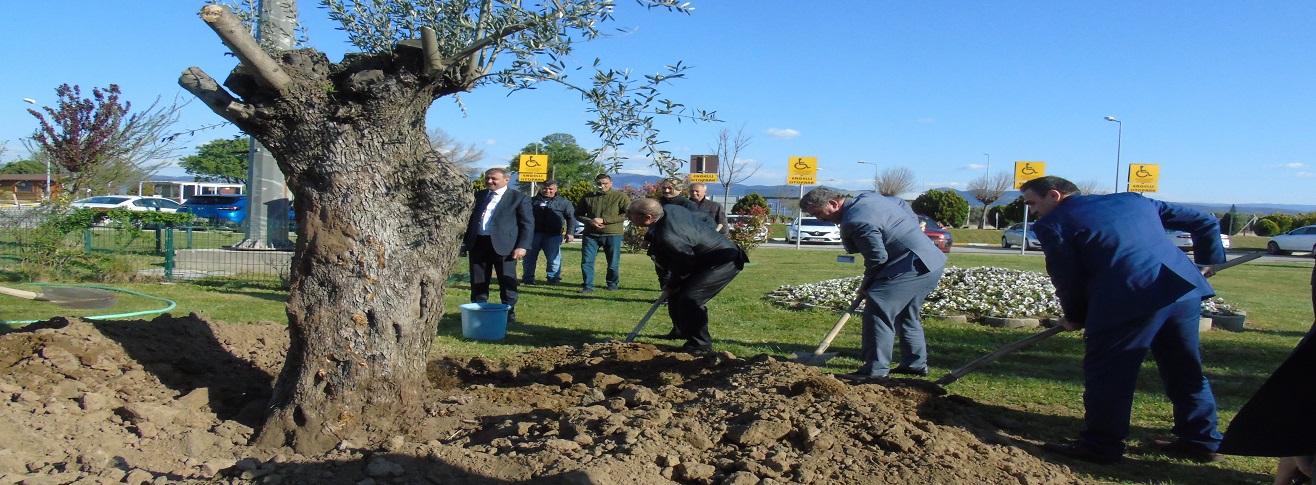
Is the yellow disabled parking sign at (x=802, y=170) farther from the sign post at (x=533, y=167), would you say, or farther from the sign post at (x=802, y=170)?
the sign post at (x=533, y=167)

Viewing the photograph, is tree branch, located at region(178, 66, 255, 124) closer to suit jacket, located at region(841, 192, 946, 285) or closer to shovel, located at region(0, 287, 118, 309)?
suit jacket, located at region(841, 192, 946, 285)

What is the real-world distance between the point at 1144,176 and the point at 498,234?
23.6m

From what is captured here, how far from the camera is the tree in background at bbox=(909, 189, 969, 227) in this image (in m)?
48.2

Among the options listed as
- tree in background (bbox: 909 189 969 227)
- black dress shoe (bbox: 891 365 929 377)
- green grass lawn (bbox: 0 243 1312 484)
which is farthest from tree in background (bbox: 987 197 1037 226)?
black dress shoe (bbox: 891 365 929 377)

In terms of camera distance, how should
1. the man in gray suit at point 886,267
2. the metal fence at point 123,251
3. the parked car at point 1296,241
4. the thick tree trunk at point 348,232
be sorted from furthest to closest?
the parked car at point 1296,241, the metal fence at point 123,251, the man in gray suit at point 886,267, the thick tree trunk at point 348,232

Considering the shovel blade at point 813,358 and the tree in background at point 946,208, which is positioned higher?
the tree in background at point 946,208

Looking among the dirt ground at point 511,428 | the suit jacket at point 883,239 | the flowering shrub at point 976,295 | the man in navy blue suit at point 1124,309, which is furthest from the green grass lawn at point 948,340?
the suit jacket at point 883,239

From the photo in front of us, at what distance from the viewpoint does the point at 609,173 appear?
13.4 ft

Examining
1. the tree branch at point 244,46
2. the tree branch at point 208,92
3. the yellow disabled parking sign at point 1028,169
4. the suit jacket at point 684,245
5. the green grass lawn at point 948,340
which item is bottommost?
the green grass lawn at point 948,340

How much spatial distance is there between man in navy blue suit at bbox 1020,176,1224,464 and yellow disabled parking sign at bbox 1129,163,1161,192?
935 inches

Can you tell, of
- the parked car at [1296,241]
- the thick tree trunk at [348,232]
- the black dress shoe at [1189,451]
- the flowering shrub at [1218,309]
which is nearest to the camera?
the thick tree trunk at [348,232]

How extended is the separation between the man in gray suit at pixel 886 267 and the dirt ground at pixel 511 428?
27.5 inches

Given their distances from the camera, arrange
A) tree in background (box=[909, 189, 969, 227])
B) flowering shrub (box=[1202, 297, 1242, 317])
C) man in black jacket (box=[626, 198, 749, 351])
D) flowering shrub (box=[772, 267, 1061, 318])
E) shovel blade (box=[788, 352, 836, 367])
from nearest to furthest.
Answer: shovel blade (box=[788, 352, 836, 367])
man in black jacket (box=[626, 198, 749, 351])
flowering shrub (box=[772, 267, 1061, 318])
flowering shrub (box=[1202, 297, 1242, 317])
tree in background (box=[909, 189, 969, 227])

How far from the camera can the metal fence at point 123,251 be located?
9945 millimetres
